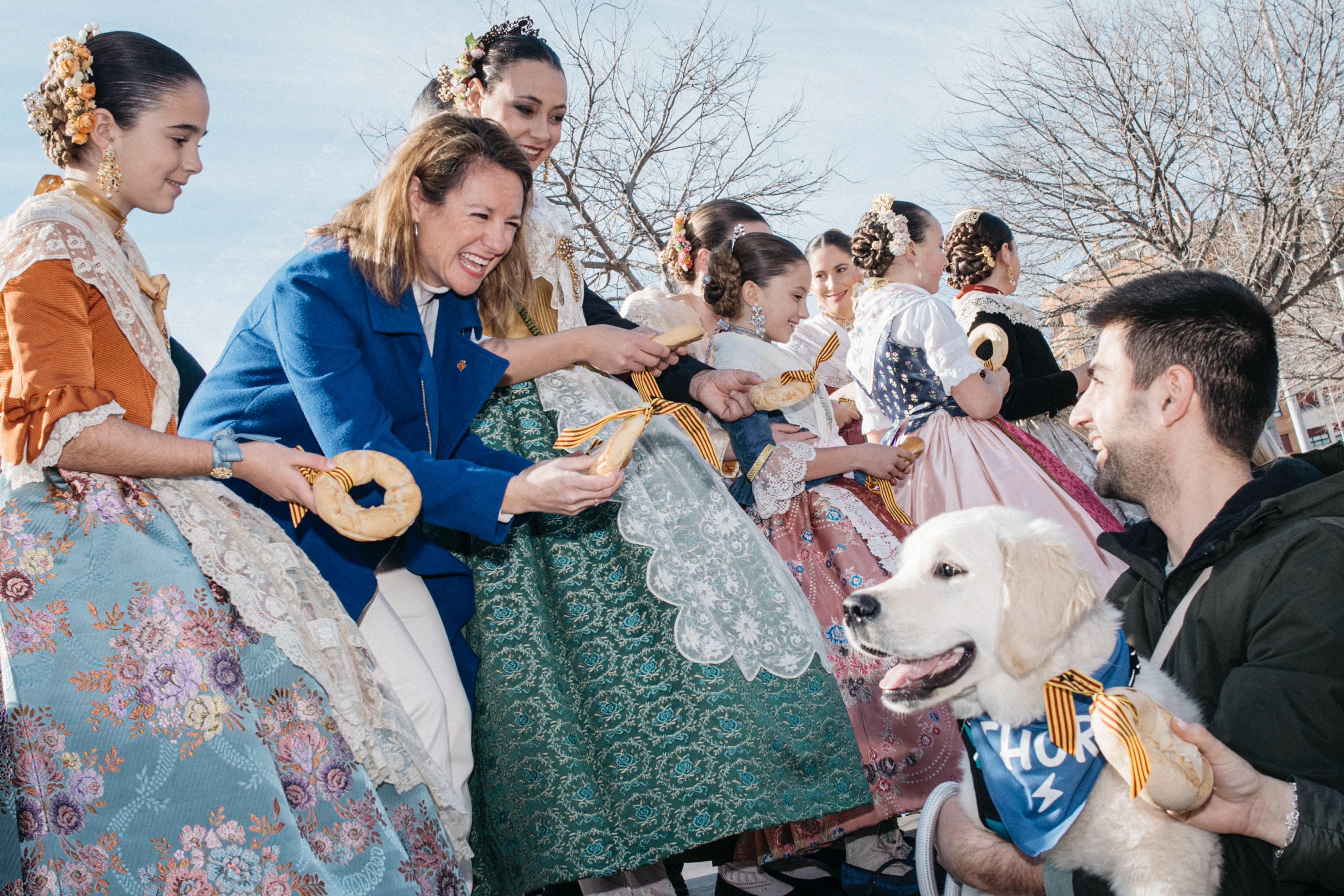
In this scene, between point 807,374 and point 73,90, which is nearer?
point 73,90

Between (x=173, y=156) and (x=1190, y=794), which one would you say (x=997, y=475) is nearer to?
(x=1190, y=794)

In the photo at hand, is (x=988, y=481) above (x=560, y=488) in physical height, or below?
below

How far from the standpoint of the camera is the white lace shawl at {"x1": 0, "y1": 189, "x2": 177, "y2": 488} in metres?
2.09

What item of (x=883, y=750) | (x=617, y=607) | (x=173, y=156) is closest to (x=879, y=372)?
(x=883, y=750)

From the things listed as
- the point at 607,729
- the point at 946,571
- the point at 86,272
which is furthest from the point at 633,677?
the point at 86,272

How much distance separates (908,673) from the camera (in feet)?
7.37

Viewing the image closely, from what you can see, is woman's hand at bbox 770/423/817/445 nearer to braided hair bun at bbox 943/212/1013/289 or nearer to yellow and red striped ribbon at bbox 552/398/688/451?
yellow and red striped ribbon at bbox 552/398/688/451

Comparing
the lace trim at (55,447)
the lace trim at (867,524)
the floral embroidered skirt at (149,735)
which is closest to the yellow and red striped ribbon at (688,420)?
the lace trim at (867,524)

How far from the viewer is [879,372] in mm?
4539

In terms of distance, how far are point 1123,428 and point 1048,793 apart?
93 centimetres

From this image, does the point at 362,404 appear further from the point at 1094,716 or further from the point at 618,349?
the point at 1094,716

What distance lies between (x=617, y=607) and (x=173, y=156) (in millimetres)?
1551

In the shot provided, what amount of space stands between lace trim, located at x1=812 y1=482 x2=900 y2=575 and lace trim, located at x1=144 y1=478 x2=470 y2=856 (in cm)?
179

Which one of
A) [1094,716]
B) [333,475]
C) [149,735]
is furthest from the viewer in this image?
[333,475]
